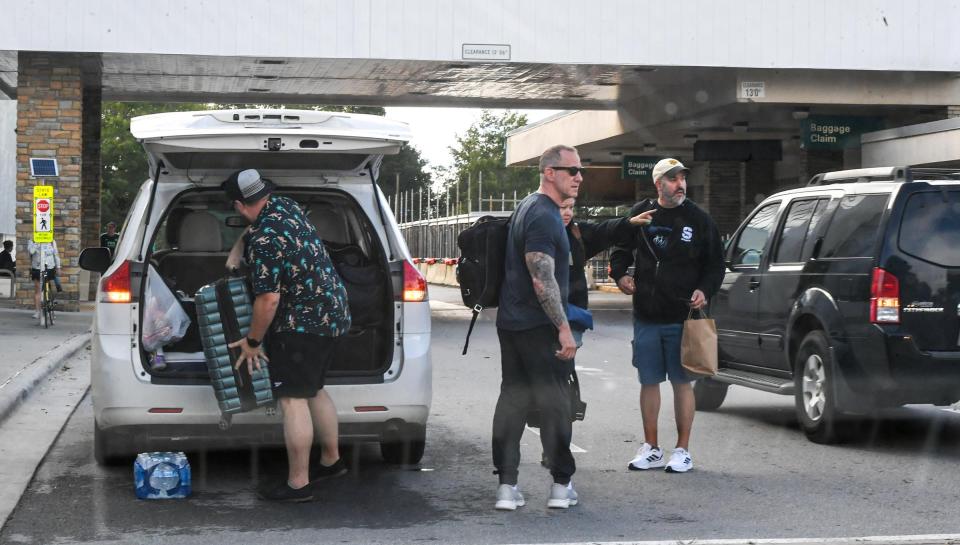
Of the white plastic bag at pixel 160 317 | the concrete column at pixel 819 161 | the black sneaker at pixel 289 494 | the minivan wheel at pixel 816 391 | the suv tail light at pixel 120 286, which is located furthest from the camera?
the concrete column at pixel 819 161

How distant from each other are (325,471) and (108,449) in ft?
4.73

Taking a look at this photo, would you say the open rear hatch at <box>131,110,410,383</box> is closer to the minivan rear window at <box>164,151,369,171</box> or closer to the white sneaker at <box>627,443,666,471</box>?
the minivan rear window at <box>164,151,369,171</box>

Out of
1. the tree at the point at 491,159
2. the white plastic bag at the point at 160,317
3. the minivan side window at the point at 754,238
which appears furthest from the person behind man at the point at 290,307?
the tree at the point at 491,159

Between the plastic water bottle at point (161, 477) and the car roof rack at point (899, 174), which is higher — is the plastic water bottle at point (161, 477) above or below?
below


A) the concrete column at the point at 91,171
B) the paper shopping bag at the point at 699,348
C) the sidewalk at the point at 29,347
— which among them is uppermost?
the concrete column at the point at 91,171

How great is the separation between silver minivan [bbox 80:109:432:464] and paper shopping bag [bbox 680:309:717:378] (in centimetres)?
155

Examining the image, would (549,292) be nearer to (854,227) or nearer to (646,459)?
(646,459)

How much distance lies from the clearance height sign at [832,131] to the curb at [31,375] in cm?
1680

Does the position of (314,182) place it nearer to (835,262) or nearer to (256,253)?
(256,253)

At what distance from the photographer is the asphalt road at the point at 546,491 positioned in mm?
6828

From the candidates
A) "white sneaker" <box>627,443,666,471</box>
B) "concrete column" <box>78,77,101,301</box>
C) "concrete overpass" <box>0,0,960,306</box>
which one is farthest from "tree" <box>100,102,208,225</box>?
A: "white sneaker" <box>627,443,666,471</box>

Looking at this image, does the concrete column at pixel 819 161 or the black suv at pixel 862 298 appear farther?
the concrete column at pixel 819 161

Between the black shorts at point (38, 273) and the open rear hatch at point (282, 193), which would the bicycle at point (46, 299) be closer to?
the black shorts at point (38, 273)

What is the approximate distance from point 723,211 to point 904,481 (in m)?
30.5
